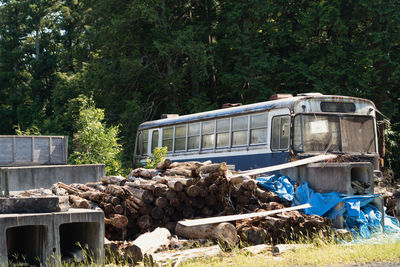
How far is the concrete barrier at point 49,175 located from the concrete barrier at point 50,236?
207 inches

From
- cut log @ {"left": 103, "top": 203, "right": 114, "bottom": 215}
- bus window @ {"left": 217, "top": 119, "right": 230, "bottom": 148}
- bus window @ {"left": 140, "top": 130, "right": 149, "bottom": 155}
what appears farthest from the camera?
bus window @ {"left": 140, "top": 130, "right": 149, "bottom": 155}

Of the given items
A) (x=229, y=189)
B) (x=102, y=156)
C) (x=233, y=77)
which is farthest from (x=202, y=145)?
(x=233, y=77)

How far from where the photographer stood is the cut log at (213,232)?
11.4 m

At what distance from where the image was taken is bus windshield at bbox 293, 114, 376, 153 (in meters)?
16.2

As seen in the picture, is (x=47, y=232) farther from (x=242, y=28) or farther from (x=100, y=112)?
(x=242, y=28)

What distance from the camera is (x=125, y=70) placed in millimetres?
31453

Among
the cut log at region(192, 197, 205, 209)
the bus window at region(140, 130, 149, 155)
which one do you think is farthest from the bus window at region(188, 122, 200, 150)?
the cut log at region(192, 197, 205, 209)

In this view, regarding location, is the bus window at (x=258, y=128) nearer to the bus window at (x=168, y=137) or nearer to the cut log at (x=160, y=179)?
the cut log at (x=160, y=179)

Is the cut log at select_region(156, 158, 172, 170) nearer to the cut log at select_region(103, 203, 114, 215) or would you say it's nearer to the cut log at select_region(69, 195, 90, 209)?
the cut log at select_region(103, 203, 114, 215)

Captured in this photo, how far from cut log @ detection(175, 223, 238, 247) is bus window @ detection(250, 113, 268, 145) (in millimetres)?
6031

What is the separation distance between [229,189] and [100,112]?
13.6 m

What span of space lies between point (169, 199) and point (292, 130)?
5.04 meters

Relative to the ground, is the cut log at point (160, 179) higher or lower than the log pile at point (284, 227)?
higher

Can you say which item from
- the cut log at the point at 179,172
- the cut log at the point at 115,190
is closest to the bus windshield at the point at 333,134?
the cut log at the point at 179,172
